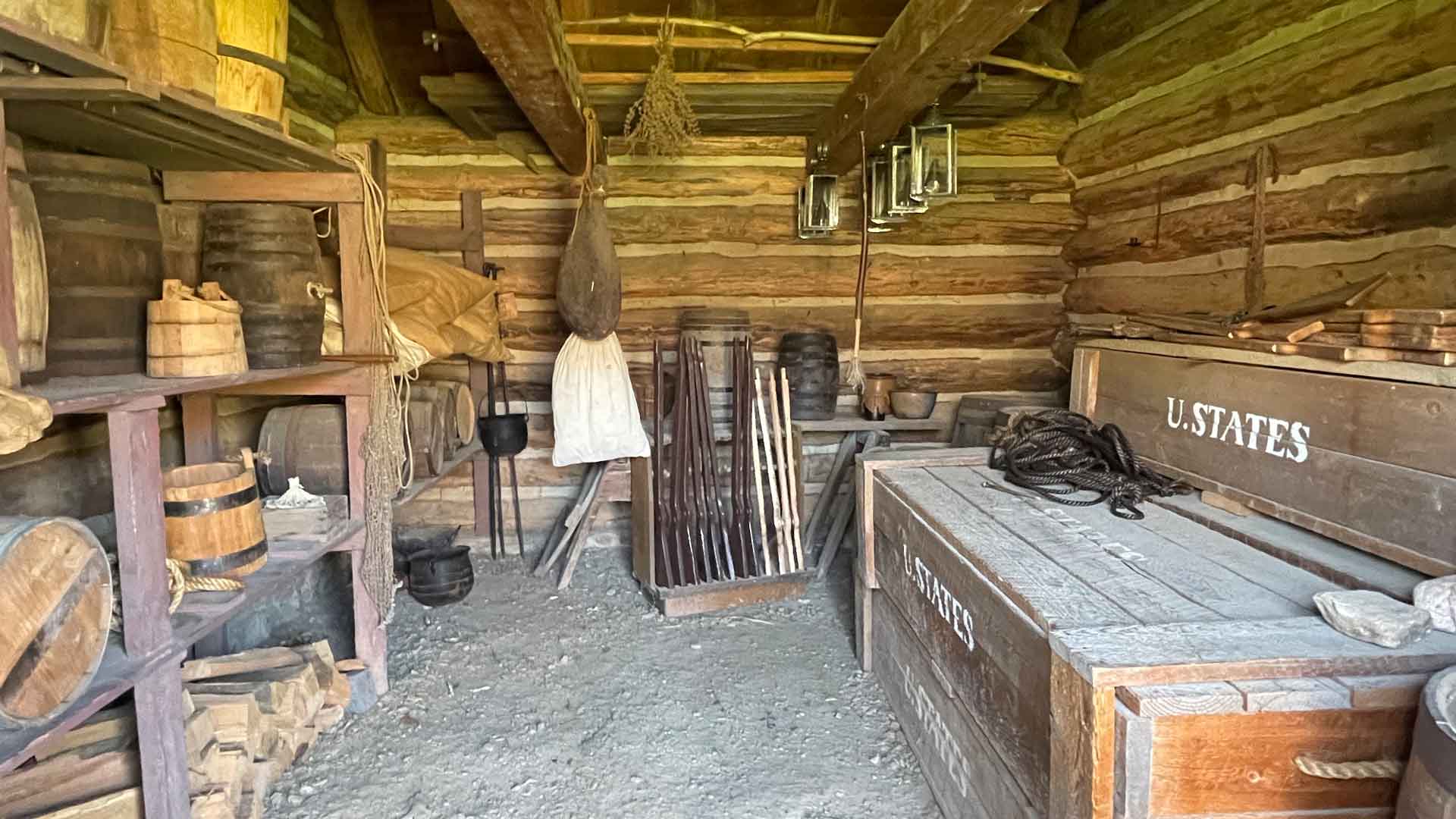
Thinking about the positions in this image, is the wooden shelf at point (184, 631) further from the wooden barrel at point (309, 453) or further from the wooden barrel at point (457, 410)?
the wooden barrel at point (457, 410)

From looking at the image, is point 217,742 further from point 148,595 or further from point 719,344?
point 719,344

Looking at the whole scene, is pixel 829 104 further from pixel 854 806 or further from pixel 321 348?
pixel 854 806

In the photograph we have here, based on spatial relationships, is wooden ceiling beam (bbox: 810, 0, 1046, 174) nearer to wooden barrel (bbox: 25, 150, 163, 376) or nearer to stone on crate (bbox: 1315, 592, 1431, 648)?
stone on crate (bbox: 1315, 592, 1431, 648)

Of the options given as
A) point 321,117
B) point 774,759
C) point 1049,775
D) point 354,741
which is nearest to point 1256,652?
point 1049,775

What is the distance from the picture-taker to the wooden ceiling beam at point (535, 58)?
2.25 metres

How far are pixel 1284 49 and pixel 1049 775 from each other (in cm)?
300

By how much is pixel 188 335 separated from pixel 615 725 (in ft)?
6.05

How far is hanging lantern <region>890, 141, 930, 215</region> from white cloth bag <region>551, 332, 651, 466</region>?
5.22 feet

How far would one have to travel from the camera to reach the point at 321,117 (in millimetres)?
4305

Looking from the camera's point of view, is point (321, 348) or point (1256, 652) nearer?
point (1256, 652)

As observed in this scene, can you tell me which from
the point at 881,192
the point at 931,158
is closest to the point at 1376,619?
the point at 931,158

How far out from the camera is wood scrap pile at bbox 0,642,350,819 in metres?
1.91

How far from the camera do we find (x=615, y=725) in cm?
292

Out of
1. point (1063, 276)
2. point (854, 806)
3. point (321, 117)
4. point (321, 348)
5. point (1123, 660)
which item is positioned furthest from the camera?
point (1063, 276)
